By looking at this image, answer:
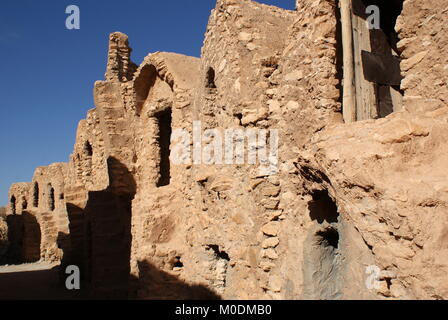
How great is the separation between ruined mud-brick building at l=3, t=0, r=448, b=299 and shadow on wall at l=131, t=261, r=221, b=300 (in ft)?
0.09

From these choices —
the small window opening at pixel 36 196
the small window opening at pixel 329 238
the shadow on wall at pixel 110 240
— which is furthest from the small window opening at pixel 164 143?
the small window opening at pixel 36 196

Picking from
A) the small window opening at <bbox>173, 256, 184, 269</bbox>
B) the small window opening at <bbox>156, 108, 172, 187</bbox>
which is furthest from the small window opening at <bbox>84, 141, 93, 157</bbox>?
the small window opening at <bbox>173, 256, 184, 269</bbox>

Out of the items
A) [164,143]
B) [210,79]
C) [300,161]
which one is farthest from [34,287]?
[300,161]

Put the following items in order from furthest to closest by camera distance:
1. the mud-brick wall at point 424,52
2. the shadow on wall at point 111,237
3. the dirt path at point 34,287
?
the dirt path at point 34,287
the shadow on wall at point 111,237
the mud-brick wall at point 424,52

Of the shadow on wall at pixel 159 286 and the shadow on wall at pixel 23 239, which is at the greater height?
the shadow on wall at pixel 159 286

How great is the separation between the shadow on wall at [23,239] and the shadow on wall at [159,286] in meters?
16.6

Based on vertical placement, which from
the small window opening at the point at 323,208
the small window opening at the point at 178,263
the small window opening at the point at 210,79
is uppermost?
the small window opening at the point at 210,79

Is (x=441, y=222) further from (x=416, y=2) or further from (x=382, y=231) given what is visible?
(x=416, y=2)

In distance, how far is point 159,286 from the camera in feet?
23.4

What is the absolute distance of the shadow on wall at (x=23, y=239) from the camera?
2148cm

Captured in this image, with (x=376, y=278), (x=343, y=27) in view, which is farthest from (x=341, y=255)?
(x=343, y=27)

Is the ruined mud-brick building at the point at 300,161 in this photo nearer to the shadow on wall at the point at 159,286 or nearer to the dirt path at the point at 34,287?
the shadow on wall at the point at 159,286

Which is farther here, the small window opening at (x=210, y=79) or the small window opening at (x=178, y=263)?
the small window opening at (x=178, y=263)

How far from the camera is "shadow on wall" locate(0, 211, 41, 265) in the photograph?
70.5ft
